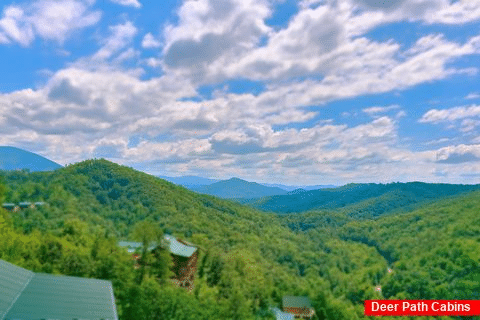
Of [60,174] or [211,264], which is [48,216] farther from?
[211,264]

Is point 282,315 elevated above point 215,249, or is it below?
below

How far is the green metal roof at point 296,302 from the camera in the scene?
92.9 m

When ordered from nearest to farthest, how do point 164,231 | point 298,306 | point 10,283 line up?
point 10,283 < point 298,306 < point 164,231

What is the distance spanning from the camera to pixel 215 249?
9456 centimetres

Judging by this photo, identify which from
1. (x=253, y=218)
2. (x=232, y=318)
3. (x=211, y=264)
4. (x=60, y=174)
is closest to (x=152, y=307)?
(x=232, y=318)

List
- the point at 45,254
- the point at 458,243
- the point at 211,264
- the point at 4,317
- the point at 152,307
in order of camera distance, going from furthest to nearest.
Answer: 1. the point at 458,243
2. the point at 211,264
3. the point at 45,254
4. the point at 152,307
5. the point at 4,317

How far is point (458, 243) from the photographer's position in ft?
424

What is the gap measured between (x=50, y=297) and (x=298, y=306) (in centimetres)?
8056

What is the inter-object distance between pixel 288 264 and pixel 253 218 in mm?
45659

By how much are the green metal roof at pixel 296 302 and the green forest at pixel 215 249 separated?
73.5 inches

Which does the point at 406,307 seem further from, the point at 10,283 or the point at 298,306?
the point at 10,283

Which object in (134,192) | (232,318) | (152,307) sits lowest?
(232,318)

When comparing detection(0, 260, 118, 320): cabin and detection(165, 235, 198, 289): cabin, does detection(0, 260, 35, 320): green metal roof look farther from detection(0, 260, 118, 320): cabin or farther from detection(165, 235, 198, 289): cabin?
detection(165, 235, 198, 289): cabin

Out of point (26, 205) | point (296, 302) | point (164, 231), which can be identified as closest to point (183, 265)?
point (296, 302)
